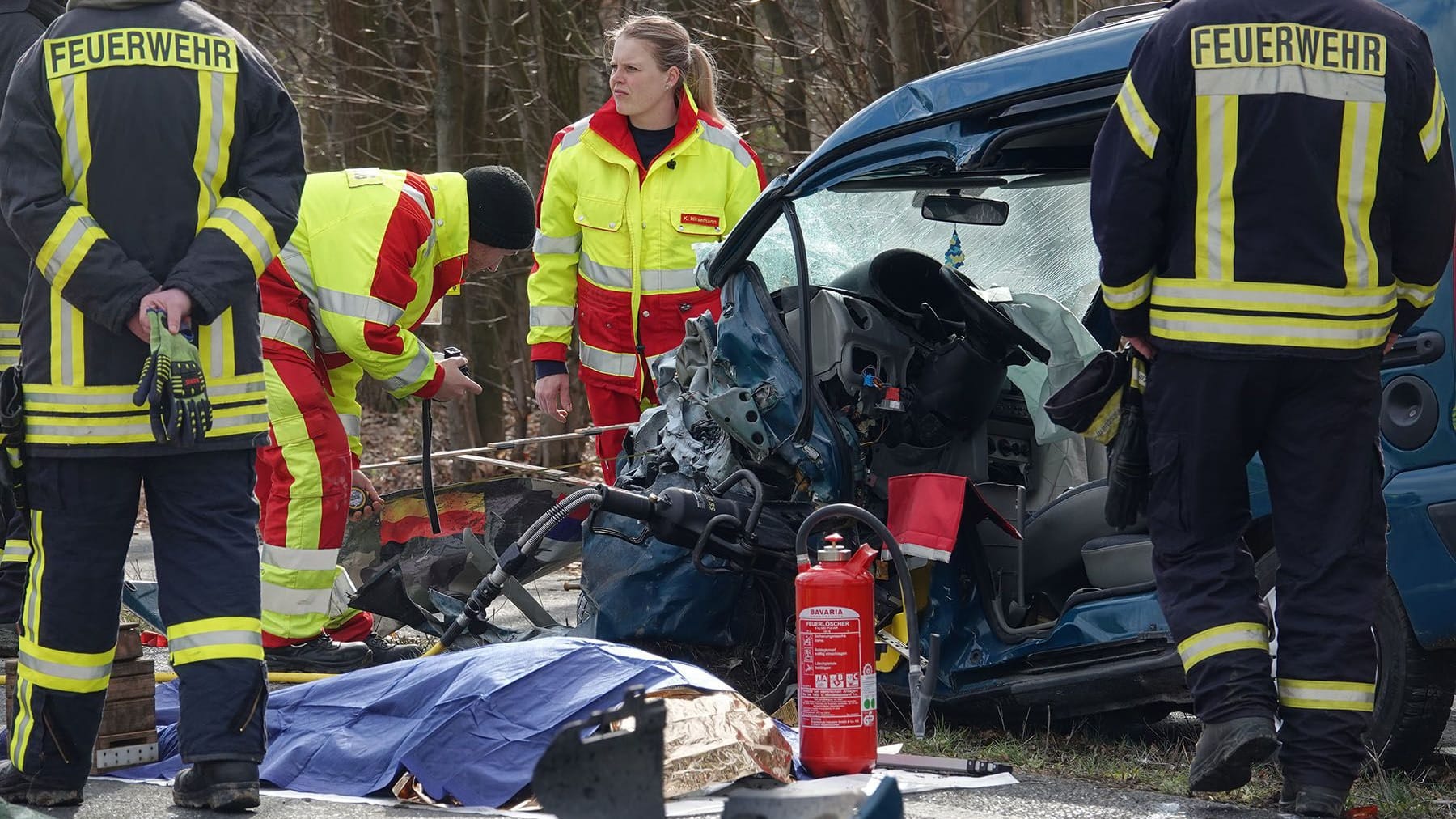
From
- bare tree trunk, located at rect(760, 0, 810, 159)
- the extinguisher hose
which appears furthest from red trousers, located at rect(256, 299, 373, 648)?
bare tree trunk, located at rect(760, 0, 810, 159)

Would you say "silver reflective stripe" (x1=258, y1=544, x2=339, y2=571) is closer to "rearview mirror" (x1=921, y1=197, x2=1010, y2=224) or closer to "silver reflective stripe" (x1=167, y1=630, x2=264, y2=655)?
"silver reflective stripe" (x1=167, y1=630, x2=264, y2=655)

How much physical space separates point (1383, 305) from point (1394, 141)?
1.14 ft

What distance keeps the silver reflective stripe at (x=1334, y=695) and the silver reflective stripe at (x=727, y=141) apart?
3.28m

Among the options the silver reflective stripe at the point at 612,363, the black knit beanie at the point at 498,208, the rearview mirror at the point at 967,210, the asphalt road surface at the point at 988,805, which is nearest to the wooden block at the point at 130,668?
the asphalt road surface at the point at 988,805

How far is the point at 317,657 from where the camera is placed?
5734 mm

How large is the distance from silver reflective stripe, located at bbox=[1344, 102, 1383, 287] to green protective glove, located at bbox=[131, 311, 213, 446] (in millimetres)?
2494

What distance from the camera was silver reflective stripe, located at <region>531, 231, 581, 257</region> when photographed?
21.4 feet

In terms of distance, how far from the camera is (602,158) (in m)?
6.41

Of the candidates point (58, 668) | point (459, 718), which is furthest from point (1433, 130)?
point (58, 668)

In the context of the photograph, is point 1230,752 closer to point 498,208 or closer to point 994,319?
point 994,319

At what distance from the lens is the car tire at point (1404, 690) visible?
405 cm

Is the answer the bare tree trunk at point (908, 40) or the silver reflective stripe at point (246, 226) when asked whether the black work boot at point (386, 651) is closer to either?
the silver reflective stripe at point (246, 226)

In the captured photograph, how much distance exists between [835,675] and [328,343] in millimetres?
2490

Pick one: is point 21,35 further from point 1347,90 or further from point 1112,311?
point 1347,90
